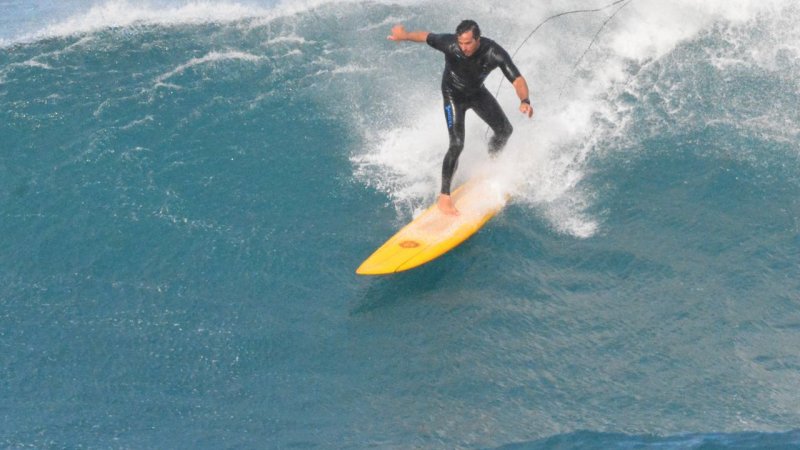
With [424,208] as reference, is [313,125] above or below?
above

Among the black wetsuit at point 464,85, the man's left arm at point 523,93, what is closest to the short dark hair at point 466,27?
the black wetsuit at point 464,85

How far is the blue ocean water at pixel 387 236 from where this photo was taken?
7895mm

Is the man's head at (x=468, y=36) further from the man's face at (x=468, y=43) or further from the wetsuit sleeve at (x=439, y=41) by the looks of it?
the wetsuit sleeve at (x=439, y=41)

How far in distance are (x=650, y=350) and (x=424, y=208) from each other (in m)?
3.35

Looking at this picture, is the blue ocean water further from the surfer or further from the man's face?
the man's face

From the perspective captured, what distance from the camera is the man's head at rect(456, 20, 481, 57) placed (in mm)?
8969

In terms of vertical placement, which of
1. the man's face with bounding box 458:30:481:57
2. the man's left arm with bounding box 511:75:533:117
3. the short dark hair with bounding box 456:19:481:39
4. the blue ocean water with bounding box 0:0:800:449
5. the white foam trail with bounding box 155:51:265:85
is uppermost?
the short dark hair with bounding box 456:19:481:39

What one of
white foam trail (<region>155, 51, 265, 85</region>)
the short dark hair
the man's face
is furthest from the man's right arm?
white foam trail (<region>155, 51, 265, 85</region>)

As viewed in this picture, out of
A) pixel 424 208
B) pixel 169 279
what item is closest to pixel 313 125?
pixel 424 208

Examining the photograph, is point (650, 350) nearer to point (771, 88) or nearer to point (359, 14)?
point (771, 88)

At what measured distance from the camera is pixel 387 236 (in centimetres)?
1002

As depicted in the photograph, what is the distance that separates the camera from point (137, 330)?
29.5 feet

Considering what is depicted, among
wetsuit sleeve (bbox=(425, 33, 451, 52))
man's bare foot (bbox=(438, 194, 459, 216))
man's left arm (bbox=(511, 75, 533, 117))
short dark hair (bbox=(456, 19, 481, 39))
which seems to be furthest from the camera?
man's bare foot (bbox=(438, 194, 459, 216))

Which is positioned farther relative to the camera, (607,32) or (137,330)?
(607,32)
